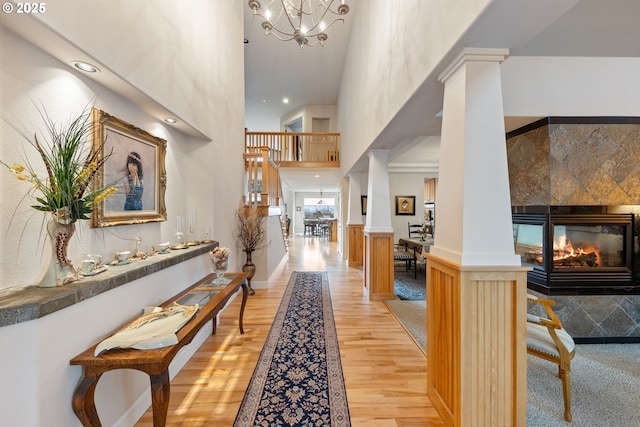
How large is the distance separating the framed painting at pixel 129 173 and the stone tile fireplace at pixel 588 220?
389cm

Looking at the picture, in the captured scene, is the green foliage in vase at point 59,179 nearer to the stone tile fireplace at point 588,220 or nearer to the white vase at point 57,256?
the white vase at point 57,256

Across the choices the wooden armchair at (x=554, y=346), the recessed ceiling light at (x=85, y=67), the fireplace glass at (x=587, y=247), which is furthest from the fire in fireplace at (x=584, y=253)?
the recessed ceiling light at (x=85, y=67)

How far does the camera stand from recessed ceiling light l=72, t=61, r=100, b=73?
152 cm

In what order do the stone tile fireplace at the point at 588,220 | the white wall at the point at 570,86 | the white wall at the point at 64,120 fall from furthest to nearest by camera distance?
the stone tile fireplace at the point at 588,220
the white wall at the point at 570,86
the white wall at the point at 64,120

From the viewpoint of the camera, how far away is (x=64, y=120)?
153 cm

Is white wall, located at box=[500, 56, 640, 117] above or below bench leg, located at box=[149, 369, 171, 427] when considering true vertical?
above

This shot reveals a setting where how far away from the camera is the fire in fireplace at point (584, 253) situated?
257 cm

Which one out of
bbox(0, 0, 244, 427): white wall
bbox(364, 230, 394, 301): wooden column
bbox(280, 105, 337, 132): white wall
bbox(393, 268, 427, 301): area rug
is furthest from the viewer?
bbox(280, 105, 337, 132): white wall

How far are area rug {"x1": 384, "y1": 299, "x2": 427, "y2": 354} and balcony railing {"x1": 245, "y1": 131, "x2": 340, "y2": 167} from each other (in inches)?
190

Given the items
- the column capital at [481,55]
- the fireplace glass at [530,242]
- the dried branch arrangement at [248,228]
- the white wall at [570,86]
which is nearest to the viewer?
the column capital at [481,55]

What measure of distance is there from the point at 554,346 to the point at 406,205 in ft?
19.6

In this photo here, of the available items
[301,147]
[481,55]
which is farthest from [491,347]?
[301,147]

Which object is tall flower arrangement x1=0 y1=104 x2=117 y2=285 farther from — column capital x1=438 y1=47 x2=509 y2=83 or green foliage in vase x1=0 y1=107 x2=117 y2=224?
column capital x1=438 y1=47 x2=509 y2=83

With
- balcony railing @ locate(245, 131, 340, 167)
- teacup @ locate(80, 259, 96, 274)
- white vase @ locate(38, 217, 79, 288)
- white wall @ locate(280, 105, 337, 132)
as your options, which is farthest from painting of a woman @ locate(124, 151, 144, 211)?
white wall @ locate(280, 105, 337, 132)
